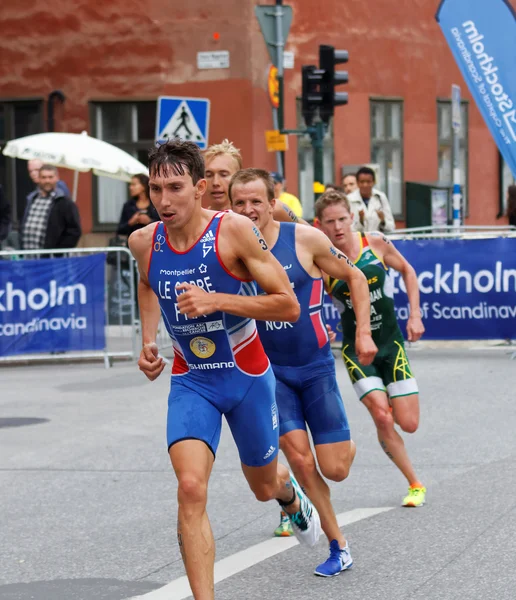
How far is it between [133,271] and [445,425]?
17.4 feet

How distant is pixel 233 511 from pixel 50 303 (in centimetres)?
718

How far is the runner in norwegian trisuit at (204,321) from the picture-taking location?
552cm

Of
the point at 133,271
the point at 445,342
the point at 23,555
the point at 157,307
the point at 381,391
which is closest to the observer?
the point at 157,307

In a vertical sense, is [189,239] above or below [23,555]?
above

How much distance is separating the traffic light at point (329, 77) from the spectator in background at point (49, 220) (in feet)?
13.6

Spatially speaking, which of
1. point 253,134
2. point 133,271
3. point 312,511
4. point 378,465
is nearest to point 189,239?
point 312,511

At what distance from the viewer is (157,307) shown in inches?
248

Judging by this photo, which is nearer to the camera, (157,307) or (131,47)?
(157,307)

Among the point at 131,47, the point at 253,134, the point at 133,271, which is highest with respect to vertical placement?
the point at 131,47

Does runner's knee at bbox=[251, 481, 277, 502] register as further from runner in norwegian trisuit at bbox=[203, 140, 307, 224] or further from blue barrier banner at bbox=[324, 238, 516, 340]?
blue barrier banner at bbox=[324, 238, 516, 340]

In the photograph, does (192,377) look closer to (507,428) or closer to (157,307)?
(157,307)

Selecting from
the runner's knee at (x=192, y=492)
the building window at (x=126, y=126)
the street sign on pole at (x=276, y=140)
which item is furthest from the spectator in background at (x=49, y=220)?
the runner's knee at (x=192, y=492)

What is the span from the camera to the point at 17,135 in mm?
25484

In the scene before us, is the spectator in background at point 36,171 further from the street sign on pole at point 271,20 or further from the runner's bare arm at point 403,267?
the runner's bare arm at point 403,267
